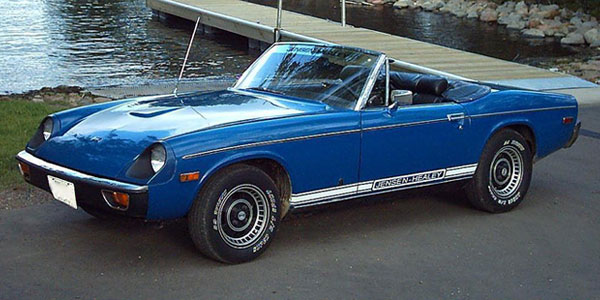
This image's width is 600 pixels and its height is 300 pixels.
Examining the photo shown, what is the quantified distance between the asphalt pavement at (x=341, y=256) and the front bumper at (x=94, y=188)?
44 centimetres

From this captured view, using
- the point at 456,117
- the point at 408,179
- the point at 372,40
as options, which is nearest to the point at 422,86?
the point at 456,117

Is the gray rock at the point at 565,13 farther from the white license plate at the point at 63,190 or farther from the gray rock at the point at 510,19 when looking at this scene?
the white license plate at the point at 63,190

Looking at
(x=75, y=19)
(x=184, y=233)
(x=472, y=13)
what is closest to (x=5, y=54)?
(x=75, y=19)

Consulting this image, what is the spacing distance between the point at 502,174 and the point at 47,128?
11.8ft

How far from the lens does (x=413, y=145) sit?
21.3 feet

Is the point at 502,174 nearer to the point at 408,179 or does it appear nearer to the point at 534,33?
the point at 408,179

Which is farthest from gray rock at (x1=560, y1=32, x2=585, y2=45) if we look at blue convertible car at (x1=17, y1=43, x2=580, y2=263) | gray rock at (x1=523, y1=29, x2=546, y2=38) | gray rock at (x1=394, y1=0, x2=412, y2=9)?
blue convertible car at (x1=17, y1=43, x2=580, y2=263)

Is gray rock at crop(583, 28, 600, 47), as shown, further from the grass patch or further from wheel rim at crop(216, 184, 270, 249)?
wheel rim at crop(216, 184, 270, 249)

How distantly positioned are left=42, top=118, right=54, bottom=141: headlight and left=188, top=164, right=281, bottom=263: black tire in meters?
1.36

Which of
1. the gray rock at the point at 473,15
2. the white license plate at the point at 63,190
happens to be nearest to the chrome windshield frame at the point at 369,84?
the white license plate at the point at 63,190

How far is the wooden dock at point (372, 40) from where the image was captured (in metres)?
14.9

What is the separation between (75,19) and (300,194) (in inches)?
841

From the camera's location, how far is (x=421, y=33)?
26984 mm

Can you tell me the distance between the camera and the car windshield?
6.52 metres
